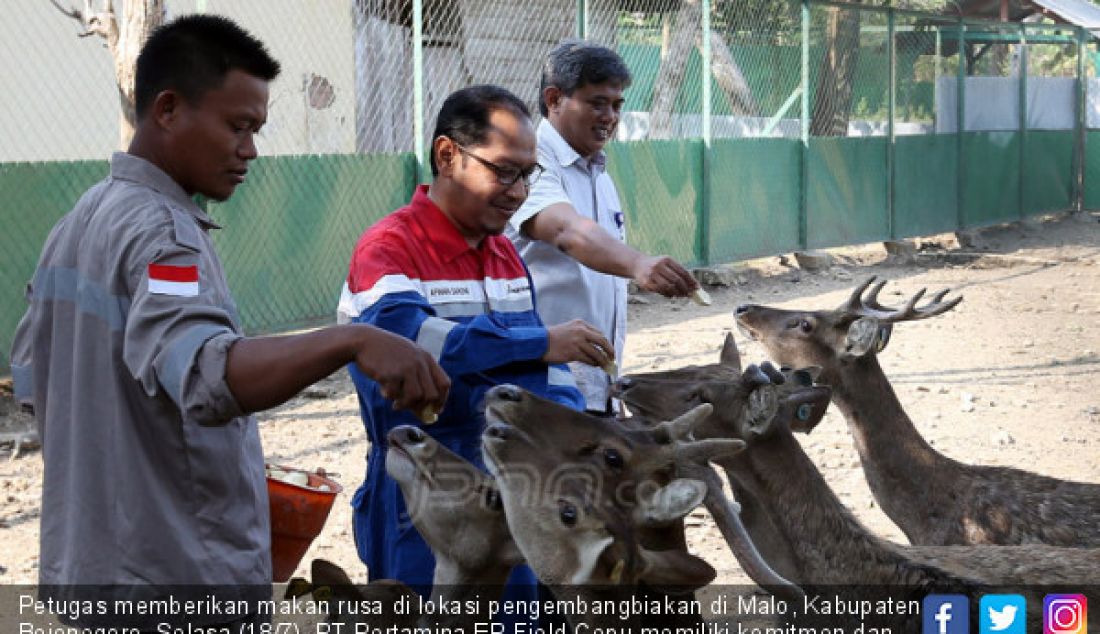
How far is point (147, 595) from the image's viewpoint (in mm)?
2668

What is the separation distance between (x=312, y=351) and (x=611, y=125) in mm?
2641

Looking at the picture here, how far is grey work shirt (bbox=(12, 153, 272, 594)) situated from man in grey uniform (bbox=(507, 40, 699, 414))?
1.74 metres

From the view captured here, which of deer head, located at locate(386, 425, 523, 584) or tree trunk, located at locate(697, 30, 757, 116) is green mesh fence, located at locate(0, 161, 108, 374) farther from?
tree trunk, located at locate(697, 30, 757, 116)

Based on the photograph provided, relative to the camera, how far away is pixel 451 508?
3361 millimetres

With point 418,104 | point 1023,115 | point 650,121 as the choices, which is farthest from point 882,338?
point 1023,115

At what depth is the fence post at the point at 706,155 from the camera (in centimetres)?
1498

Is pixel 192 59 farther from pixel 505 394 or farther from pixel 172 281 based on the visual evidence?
pixel 505 394

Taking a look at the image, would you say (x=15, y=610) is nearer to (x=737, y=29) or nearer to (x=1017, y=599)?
(x=1017, y=599)

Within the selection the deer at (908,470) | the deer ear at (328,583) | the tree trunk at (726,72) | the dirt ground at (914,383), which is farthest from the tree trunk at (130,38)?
the tree trunk at (726,72)

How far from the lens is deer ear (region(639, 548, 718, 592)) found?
3244 mm

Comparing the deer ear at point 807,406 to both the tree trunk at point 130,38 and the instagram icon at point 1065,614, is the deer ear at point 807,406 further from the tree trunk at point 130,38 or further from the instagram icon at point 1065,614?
the tree trunk at point 130,38

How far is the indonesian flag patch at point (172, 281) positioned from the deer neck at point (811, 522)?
8.64 feet

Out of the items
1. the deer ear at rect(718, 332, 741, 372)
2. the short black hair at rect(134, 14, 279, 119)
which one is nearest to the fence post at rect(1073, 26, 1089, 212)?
the deer ear at rect(718, 332, 741, 372)

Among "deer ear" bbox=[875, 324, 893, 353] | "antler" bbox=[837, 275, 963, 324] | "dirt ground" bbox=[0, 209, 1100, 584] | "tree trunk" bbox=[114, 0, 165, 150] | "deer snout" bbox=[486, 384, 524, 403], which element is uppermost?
"tree trunk" bbox=[114, 0, 165, 150]
